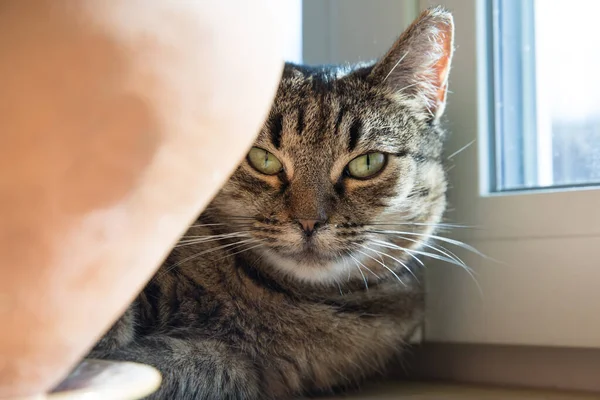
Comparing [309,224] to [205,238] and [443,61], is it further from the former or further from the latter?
[443,61]

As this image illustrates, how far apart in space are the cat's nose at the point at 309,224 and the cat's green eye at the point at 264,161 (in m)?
0.12

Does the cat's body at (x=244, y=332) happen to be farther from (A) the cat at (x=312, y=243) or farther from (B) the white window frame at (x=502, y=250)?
(B) the white window frame at (x=502, y=250)

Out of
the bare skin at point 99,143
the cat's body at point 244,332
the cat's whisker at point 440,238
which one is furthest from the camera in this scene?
the cat's whisker at point 440,238

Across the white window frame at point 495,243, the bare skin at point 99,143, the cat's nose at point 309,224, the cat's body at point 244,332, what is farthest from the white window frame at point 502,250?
the bare skin at point 99,143

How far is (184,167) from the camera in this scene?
1.57 ft

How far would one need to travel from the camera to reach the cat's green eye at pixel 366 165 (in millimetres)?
1032

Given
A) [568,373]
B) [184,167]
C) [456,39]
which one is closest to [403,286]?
[568,373]

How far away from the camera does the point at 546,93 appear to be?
114 cm

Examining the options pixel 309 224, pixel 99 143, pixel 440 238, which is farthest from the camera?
pixel 440 238

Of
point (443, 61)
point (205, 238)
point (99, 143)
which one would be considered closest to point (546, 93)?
point (443, 61)

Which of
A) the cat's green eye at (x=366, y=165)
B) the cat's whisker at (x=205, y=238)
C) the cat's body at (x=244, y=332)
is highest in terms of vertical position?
the cat's green eye at (x=366, y=165)

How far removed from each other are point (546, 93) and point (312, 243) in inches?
19.8

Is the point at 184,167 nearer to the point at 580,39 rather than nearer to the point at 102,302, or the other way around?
the point at 102,302

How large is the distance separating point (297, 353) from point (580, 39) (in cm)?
69
